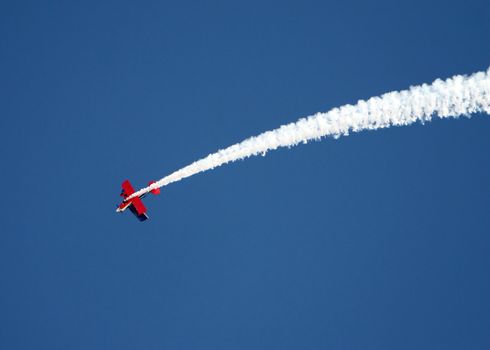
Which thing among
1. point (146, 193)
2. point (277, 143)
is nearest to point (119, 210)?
point (146, 193)

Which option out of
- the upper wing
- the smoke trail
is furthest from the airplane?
the smoke trail

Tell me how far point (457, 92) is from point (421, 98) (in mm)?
1758

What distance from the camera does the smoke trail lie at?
20.5 m

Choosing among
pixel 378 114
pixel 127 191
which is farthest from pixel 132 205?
pixel 378 114

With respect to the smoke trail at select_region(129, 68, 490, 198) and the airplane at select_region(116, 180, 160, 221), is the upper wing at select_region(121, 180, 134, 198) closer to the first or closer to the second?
the airplane at select_region(116, 180, 160, 221)

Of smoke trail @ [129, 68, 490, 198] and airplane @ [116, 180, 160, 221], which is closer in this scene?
smoke trail @ [129, 68, 490, 198]

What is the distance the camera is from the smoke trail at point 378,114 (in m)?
20.5

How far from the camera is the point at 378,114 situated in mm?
24031

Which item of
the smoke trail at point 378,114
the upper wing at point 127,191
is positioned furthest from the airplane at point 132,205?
the smoke trail at point 378,114

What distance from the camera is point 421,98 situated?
22453mm

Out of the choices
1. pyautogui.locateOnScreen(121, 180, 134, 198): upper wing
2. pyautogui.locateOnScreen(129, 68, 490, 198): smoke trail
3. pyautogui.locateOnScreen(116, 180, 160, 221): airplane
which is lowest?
pyautogui.locateOnScreen(129, 68, 490, 198): smoke trail

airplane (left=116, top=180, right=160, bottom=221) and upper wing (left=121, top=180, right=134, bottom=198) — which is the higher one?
upper wing (left=121, top=180, right=134, bottom=198)

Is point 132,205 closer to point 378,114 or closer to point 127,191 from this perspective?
point 127,191

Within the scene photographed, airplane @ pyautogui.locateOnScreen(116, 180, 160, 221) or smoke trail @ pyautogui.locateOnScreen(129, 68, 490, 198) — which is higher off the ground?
airplane @ pyautogui.locateOnScreen(116, 180, 160, 221)
